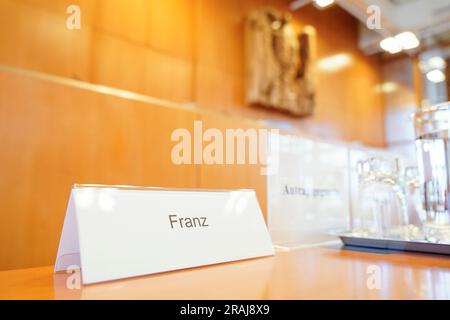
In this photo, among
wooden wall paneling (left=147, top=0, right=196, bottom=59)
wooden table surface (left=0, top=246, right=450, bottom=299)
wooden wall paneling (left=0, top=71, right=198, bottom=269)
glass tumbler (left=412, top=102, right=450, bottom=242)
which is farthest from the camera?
wooden wall paneling (left=147, top=0, right=196, bottom=59)

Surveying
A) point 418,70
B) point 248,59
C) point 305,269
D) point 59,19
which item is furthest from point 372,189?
point 418,70

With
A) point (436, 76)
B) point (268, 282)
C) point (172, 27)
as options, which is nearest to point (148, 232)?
point (268, 282)

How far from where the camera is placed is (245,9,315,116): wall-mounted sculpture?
266 centimetres

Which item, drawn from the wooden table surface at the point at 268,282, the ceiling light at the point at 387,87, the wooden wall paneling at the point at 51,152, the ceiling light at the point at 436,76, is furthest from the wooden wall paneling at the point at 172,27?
the ceiling light at the point at 436,76

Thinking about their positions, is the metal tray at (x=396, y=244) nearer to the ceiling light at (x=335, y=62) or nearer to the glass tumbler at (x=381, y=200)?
the glass tumbler at (x=381, y=200)

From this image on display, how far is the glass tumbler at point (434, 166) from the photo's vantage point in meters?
0.84

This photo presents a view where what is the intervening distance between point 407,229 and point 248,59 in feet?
6.61

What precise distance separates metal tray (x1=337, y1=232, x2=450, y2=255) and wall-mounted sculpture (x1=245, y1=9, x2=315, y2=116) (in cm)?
192

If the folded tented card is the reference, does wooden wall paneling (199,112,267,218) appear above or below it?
above

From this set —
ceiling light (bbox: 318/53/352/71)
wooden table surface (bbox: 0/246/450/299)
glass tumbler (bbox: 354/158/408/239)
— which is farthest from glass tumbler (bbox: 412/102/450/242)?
ceiling light (bbox: 318/53/352/71)

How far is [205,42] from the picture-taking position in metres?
2.47

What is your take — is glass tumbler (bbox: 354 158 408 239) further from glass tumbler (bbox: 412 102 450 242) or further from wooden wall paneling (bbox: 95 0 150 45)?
wooden wall paneling (bbox: 95 0 150 45)

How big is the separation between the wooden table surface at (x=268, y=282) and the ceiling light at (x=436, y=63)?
12.8 feet

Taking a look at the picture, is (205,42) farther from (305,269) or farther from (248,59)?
(305,269)
